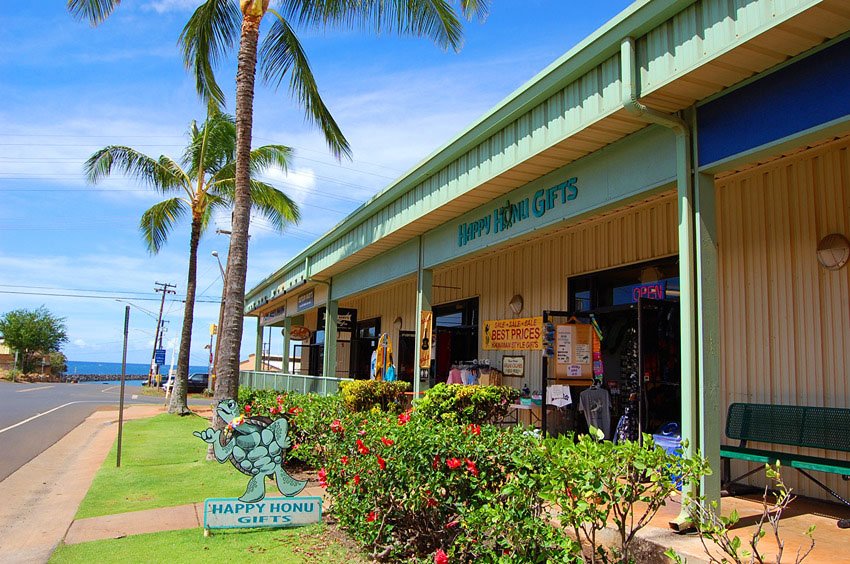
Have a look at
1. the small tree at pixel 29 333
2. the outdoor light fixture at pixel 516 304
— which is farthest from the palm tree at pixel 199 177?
the small tree at pixel 29 333

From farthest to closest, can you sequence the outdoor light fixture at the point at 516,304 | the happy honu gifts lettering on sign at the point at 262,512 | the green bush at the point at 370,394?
1. the outdoor light fixture at the point at 516,304
2. the green bush at the point at 370,394
3. the happy honu gifts lettering on sign at the point at 262,512

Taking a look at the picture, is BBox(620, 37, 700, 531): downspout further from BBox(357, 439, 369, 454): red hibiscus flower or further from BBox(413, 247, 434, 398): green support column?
BBox(413, 247, 434, 398): green support column

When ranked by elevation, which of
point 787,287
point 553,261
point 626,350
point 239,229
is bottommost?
point 626,350

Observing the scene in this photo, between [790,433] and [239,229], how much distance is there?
28.0ft

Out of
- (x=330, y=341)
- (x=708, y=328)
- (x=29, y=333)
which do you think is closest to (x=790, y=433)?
(x=708, y=328)

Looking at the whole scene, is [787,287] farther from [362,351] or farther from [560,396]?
[362,351]

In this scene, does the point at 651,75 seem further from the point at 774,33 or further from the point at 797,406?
the point at 797,406

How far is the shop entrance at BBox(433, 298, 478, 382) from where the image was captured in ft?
46.2

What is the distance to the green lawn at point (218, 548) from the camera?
5.48m

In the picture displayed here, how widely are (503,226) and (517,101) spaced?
1.83 m

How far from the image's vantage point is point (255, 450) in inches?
255

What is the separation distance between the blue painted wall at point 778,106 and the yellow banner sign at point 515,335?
4.99 meters

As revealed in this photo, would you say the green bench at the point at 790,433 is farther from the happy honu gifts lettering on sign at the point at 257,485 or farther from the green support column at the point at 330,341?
the green support column at the point at 330,341

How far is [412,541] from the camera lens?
17.0 feet
